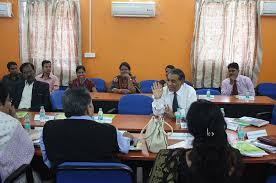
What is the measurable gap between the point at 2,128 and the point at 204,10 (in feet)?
16.6

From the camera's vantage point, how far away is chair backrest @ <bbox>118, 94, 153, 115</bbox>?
13.5 ft

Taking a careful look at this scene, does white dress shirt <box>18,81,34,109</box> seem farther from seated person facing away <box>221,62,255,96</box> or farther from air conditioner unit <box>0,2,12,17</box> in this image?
seated person facing away <box>221,62,255,96</box>

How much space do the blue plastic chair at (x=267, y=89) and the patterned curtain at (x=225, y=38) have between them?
21cm

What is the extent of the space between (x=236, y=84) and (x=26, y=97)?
366 centimetres

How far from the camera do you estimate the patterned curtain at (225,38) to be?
6.20 metres

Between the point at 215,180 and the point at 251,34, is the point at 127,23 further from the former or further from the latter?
the point at 215,180

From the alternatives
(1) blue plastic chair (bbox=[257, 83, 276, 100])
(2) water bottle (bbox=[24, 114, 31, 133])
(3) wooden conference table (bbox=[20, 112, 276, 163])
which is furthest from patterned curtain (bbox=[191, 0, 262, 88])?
(2) water bottle (bbox=[24, 114, 31, 133])

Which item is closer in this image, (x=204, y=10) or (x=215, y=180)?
(x=215, y=180)

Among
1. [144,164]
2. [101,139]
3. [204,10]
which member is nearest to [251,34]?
[204,10]

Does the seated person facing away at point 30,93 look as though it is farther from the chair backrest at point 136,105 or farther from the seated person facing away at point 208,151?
the seated person facing away at point 208,151

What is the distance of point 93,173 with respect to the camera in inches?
75.8

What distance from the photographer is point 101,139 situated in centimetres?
212

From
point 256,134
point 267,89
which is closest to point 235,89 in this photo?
point 267,89

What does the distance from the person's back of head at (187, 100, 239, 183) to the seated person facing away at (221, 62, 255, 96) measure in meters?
4.19
